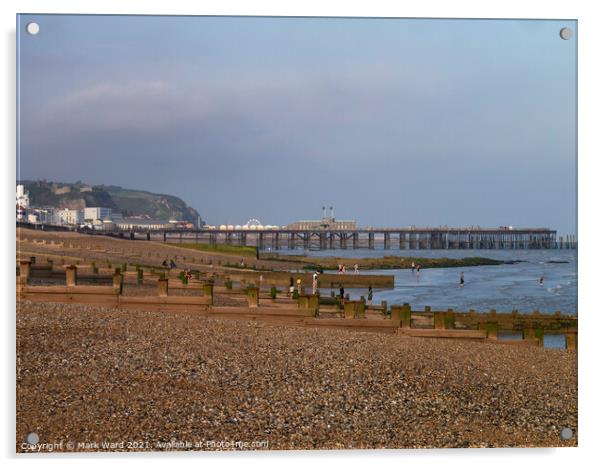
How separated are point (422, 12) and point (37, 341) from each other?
15.6 feet

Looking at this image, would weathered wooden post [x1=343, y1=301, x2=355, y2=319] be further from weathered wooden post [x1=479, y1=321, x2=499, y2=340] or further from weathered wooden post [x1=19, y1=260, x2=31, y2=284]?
weathered wooden post [x1=19, y1=260, x2=31, y2=284]

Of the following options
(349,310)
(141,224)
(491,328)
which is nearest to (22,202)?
(349,310)

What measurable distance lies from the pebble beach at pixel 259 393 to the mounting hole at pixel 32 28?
255cm

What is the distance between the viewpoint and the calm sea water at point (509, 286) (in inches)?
354

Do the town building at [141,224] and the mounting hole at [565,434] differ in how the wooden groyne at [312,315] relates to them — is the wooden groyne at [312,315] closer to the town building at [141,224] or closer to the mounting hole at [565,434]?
the mounting hole at [565,434]

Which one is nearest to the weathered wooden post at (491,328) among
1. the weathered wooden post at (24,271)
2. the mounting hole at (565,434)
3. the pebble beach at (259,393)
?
the pebble beach at (259,393)

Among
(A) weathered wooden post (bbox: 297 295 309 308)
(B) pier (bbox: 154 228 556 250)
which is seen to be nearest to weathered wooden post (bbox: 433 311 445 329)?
(B) pier (bbox: 154 228 556 250)

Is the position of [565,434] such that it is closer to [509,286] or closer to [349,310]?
[349,310]

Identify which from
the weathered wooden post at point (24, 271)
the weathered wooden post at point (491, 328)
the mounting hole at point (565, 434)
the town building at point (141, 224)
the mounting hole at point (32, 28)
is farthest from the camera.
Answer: the town building at point (141, 224)

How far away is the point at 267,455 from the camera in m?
7.55

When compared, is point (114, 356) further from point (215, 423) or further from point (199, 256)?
point (199, 256)

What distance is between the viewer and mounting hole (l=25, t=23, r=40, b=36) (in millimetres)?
8023

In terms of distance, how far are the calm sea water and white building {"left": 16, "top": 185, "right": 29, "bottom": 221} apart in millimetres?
5208

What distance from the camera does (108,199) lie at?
40.2 ft
